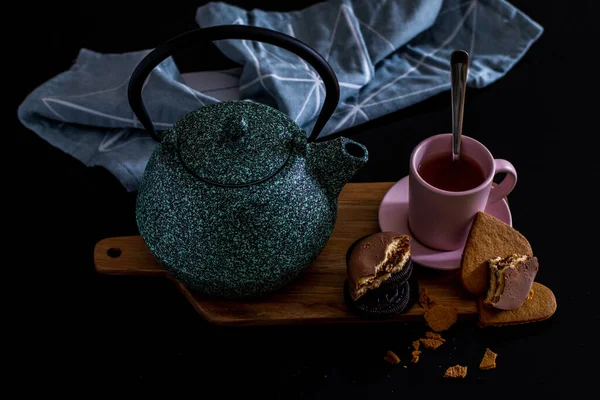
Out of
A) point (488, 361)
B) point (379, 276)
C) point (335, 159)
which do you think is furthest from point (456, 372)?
point (335, 159)

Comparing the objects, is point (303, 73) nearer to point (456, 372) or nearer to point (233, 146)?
point (233, 146)

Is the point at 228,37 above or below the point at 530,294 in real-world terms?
above

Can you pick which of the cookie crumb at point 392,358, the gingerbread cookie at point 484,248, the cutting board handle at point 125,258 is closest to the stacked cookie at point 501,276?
the gingerbread cookie at point 484,248

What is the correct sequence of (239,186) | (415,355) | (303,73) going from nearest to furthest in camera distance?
(239,186) < (415,355) < (303,73)

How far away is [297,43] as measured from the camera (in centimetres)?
73

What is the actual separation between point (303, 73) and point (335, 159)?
0.30 m

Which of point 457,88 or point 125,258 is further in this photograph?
point 125,258

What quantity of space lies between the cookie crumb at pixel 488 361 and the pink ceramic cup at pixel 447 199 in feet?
0.46

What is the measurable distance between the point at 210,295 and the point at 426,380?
0.91 feet

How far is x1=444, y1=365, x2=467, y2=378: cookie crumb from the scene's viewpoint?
31.5 inches

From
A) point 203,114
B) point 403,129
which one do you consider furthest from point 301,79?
point 203,114

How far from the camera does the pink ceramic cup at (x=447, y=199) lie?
2.65 ft

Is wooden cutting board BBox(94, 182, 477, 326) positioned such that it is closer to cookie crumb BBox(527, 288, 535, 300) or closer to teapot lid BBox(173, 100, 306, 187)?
cookie crumb BBox(527, 288, 535, 300)

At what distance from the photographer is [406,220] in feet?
3.01
